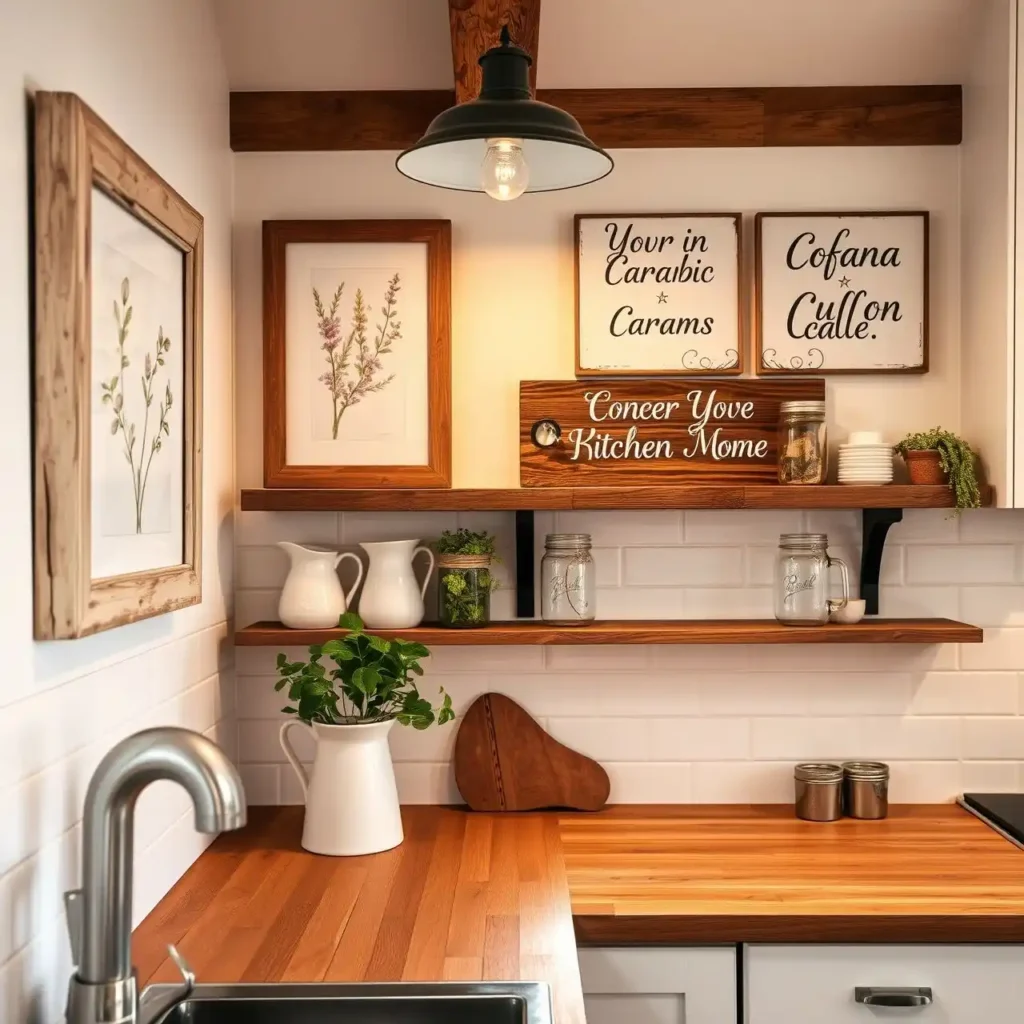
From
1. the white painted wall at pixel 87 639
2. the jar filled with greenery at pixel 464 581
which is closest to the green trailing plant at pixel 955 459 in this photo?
the jar filled with greenery at pixel 464 581

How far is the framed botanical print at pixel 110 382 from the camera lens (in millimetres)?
1295

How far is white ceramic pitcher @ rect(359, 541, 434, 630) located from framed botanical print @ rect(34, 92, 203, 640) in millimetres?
406

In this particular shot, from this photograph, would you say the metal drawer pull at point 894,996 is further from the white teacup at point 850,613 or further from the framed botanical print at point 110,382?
the framed botanical print at point 110,382

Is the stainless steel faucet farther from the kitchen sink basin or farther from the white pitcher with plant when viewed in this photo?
the white pitcher with plant

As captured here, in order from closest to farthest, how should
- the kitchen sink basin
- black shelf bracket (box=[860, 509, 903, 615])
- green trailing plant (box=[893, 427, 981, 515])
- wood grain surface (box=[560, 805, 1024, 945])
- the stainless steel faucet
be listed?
the stainless steel faucet → the kitchen sink basin → wood grain surface (box=[560, 805, 1024, 945]) → green trailing plant (box=[893, 427, 981, 515]) → black shelf bracket (box=[860, 509, 903, 615])

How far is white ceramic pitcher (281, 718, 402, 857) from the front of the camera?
1951 millimetres

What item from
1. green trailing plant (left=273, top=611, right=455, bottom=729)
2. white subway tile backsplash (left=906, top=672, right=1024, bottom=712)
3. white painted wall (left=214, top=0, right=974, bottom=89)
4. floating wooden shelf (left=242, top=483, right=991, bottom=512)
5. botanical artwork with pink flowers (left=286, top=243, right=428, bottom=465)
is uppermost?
white painted wall (left=214, top=0, right=974, bottom=89)

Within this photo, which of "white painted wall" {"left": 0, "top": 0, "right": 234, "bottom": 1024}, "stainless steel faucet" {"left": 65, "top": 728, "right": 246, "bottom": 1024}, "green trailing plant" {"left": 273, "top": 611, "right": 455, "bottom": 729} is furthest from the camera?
"green trailing plant" {"left": 273, "top": 611, "right": 455, "bottom": 729}

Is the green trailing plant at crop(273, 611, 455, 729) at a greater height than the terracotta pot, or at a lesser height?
lesser

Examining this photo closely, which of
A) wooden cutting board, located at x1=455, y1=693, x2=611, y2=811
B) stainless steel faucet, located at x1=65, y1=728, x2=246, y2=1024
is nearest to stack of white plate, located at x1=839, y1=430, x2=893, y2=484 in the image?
wooden cutting board, located at x1=455, y1=693, x2=611, y2=811

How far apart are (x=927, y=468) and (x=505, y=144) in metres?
1.04

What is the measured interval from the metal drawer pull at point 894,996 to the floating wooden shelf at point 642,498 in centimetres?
83

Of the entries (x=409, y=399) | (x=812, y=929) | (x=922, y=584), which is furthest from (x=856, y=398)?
(x=812, y=929)

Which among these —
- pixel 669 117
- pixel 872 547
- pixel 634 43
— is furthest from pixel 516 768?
pixel 634 43
